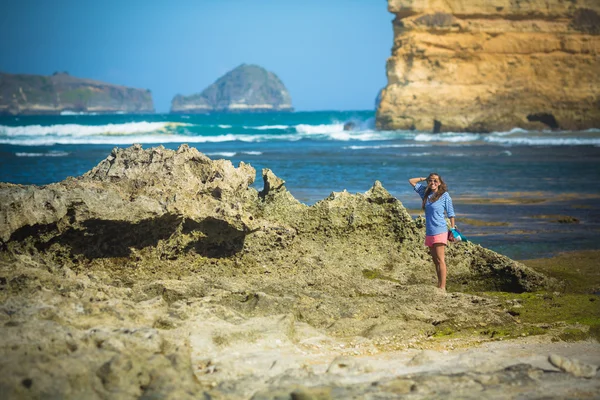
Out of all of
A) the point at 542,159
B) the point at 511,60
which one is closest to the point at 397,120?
the point at 511,60

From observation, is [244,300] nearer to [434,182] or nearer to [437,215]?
[437,215]

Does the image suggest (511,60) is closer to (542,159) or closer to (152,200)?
(542,159)

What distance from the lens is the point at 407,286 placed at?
261 inches

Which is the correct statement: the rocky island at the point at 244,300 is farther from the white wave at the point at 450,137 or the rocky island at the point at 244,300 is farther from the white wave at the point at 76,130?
the white wave at the point at 76,130

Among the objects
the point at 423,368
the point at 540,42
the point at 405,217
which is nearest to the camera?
the point at 423,368

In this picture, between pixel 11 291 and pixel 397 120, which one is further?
pixel 397 120

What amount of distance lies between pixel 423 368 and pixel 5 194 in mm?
3579

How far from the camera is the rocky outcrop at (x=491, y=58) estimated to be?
51.0m

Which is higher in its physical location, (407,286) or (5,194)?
(5,194)

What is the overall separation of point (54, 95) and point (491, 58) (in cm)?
13196

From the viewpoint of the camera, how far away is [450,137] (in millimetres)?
44625

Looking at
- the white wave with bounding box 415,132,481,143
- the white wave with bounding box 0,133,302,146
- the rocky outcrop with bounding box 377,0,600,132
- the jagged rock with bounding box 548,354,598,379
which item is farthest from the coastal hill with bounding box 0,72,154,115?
the jagged rock with bounding box 548,354,598,379

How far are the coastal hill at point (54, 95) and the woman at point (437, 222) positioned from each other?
140437 mm

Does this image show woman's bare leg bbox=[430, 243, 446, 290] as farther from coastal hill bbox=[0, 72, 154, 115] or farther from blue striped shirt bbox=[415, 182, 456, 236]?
coastal hill bbox=[0, 72, 154, 115]
